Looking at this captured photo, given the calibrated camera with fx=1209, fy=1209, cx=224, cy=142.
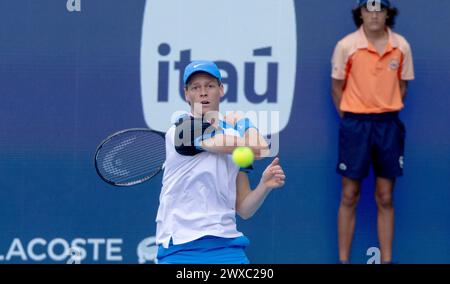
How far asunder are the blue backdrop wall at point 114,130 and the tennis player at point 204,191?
234cm

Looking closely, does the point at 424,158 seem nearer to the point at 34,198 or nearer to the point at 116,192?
the point at 116,192

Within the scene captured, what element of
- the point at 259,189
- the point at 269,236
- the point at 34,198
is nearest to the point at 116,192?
the point at 34,198

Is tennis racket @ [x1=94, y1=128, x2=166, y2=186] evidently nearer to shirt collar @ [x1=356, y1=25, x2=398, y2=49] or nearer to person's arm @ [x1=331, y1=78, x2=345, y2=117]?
person's arm @ [x1=331, y1=78, x2=345, y2=117]

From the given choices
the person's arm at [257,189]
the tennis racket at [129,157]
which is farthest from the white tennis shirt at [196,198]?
the tennis racket at [129,157]

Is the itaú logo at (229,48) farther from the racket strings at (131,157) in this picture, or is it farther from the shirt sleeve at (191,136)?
the shirt sleeve at (191,136)

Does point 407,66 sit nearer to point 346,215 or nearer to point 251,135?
point 346,215

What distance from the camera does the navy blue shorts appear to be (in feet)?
25.5

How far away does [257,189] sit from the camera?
18.7ft

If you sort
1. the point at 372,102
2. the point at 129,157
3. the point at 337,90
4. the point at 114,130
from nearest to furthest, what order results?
the point at 129,157 < the point at 372,102 < the point at 337,90 < the point at 114,130

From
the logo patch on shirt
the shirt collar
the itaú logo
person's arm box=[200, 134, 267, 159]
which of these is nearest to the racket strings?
person's arm box=[200, 134, 267, 159]

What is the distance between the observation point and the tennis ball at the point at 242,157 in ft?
17.8

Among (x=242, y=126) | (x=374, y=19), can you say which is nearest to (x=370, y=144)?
(x=374, y=19)

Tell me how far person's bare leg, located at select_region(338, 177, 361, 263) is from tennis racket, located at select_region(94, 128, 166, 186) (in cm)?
181

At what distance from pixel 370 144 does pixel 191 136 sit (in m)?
2.46
